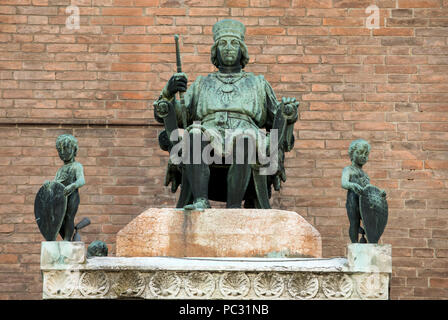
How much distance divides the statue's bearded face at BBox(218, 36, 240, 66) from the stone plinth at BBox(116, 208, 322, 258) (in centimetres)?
162

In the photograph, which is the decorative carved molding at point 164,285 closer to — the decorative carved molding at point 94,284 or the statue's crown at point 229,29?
the decorative carved molding at point 94,284

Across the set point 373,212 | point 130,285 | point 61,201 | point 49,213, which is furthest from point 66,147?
point 373,212

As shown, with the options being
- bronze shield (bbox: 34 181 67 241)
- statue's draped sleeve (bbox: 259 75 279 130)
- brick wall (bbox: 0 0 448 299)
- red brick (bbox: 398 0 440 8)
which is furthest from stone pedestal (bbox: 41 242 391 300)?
red brick (bbox: 398 0 440 8)

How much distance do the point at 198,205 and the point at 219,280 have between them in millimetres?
905

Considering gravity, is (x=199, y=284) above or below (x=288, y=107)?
below

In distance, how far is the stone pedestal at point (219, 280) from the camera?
8.31 meters

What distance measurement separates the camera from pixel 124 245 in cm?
900

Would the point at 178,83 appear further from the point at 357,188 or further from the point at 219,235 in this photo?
the point at 357,188

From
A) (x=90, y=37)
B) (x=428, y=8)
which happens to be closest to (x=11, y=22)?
(x=90, y=37)

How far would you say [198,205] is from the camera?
9086mm

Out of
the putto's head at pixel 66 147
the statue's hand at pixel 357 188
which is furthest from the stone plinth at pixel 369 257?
the putto's head at pixel 66 147

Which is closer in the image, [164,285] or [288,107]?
[164,285]

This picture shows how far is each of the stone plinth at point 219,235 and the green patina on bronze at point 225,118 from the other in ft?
0.58

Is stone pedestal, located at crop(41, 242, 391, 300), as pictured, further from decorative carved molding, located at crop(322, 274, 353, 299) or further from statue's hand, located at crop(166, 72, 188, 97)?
statue's hand, located at crop(166, 72, 188, 97)
